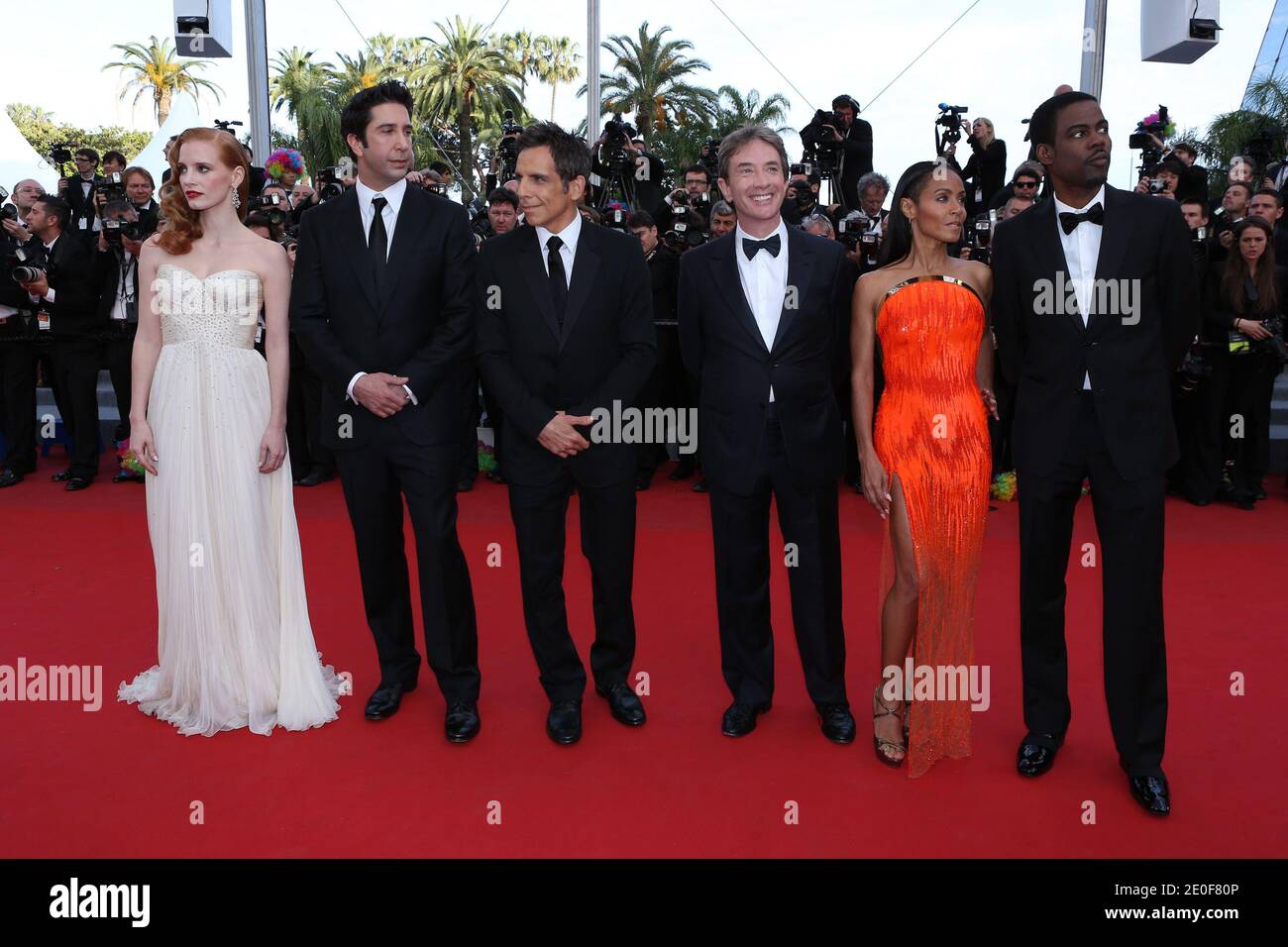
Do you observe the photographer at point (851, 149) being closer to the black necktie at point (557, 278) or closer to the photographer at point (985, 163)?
the photographer at point (985, 163)

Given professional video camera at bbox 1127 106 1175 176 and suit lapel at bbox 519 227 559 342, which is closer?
suit lapel at bbox 519 227 559 342

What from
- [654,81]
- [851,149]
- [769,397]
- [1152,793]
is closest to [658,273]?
[851,149]

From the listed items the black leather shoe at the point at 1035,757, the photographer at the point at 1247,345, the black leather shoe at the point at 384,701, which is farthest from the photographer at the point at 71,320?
the photographer at the point at 1247,345

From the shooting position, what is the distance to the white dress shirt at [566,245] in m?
Answer: 3.04

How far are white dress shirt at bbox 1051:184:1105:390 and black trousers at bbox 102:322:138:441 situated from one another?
241 inches

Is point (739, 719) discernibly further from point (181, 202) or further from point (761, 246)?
point (181, 202)

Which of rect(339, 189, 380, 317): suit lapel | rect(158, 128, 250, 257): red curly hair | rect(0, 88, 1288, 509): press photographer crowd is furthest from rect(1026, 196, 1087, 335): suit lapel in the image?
rect(0, 88, 1288, 509): press photographer crowd

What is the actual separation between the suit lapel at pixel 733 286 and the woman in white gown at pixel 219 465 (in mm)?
1310

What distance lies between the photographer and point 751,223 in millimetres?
2980

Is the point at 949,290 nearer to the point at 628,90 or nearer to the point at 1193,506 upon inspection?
the point at 1193,506

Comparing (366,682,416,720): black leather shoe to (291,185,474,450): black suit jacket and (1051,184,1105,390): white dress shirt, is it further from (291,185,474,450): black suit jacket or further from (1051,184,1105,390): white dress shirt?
(1051,184,1105,390): white dress shirt

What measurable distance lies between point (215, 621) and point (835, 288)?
2.11 meters

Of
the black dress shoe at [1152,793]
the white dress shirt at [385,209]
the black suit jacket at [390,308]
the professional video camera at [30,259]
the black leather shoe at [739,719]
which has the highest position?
the professional video camera at [30,259]

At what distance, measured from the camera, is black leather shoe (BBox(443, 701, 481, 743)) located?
310 cm
